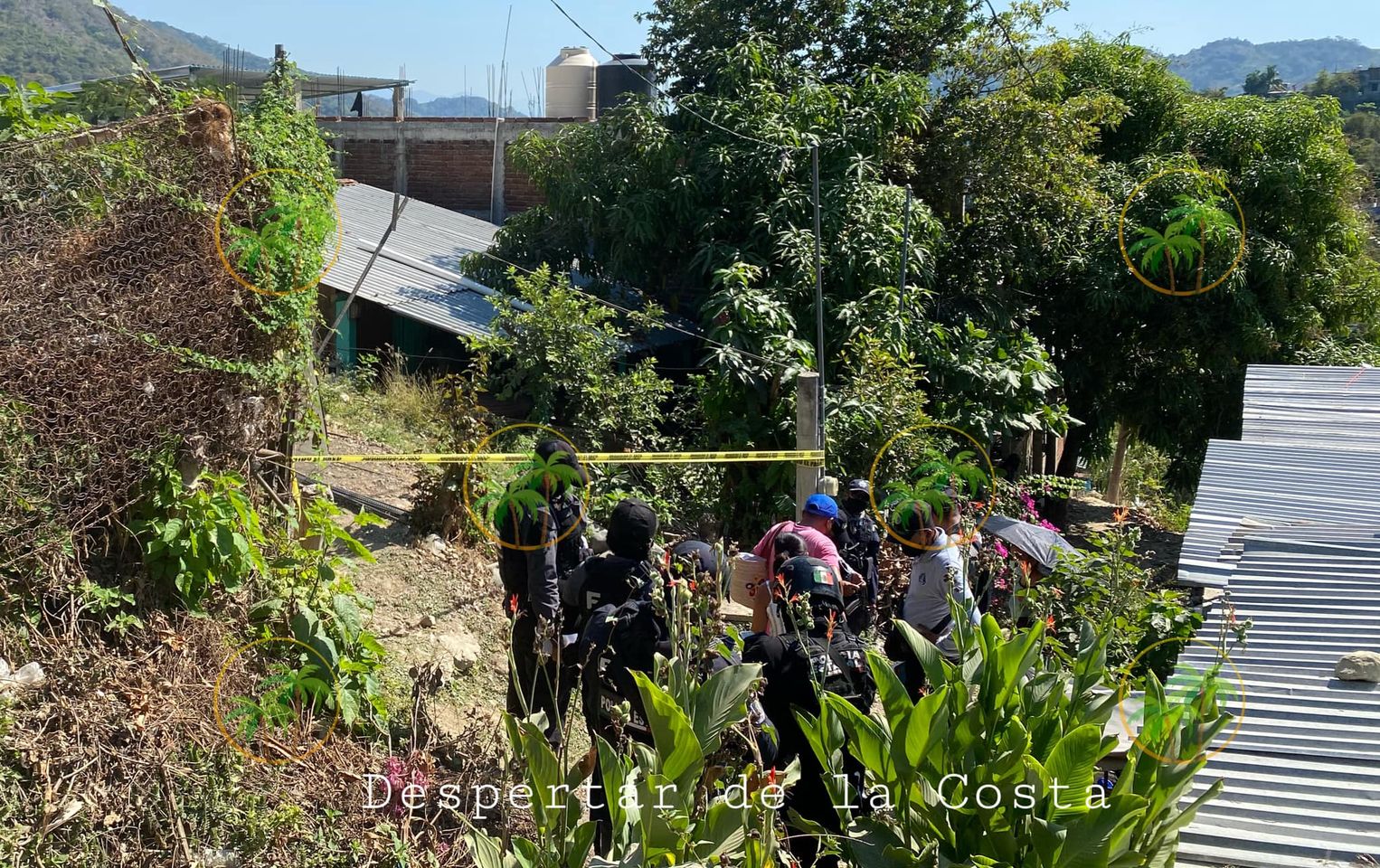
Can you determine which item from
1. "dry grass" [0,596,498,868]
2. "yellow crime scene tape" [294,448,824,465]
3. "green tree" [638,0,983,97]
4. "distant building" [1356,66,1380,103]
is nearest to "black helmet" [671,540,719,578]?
"dry grass" [0,596,498,868]

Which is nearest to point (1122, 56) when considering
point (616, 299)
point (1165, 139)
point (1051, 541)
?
point (1165, 139)

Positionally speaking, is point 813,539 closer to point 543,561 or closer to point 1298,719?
point 543,561

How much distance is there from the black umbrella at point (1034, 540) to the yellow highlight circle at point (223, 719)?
344cm

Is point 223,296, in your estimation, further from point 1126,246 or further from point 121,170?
point 1126,246

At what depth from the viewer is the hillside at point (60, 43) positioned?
43656mm

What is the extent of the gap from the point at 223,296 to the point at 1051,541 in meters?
4.30

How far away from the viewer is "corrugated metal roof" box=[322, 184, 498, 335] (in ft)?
36.3

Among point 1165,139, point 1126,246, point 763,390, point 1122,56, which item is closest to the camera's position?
point 763,390

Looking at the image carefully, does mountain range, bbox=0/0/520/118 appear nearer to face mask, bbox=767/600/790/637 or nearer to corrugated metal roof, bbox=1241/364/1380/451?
face mask, bbox=767/600/790/637

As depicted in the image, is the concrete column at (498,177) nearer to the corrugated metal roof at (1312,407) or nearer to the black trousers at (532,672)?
the corrugated metal roof at (1312,407)

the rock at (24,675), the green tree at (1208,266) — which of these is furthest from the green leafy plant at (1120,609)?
the green tree at (1208,266)

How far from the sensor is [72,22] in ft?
245

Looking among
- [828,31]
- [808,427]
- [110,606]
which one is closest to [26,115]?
[110,606]

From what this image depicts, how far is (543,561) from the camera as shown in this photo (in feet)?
16.0
